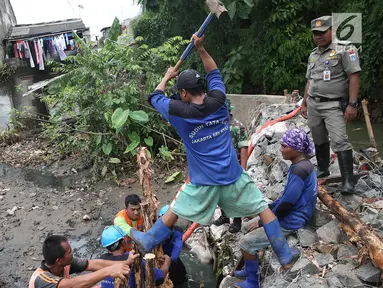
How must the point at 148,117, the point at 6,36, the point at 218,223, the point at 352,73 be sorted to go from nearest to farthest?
the point at 352,73 → the point at 218,223 → the point at 148,117 → the point at 6,36

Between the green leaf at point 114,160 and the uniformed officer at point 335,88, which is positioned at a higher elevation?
the uniformed officer at point 335,88

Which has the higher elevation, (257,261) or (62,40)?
(62,40)

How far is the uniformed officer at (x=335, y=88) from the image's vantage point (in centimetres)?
353

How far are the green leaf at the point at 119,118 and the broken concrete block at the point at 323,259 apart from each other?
473 cm

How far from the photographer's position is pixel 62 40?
48.1 feet

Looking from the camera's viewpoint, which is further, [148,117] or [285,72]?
[285,72]

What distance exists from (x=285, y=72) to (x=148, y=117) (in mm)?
5104

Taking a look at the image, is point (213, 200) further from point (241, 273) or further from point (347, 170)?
point (347, 170)

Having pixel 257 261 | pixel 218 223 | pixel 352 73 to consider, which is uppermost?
pixel 352 73

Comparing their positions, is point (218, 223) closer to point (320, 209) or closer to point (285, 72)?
point (320, 209)

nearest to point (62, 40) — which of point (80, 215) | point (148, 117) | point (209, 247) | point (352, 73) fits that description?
point (148, 117)

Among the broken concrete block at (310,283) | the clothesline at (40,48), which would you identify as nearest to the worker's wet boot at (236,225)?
the broken concrete block at (310,283)

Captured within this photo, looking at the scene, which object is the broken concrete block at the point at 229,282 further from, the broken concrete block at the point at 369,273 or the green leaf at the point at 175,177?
the green leaf at the point at 175,177

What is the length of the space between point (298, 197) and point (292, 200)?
6 cm
